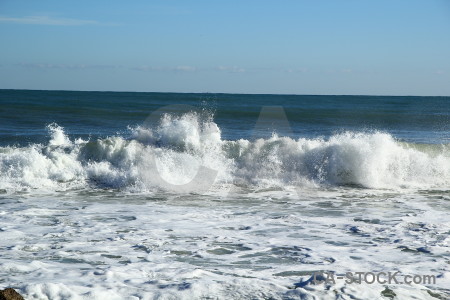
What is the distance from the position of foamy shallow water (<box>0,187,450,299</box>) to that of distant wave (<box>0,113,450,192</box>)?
1.44 meters

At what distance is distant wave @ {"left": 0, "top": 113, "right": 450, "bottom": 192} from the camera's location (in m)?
11.2

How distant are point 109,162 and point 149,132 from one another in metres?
1.55

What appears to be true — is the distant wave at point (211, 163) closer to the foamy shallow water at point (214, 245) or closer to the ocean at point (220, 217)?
the ocean at point (220, 217)

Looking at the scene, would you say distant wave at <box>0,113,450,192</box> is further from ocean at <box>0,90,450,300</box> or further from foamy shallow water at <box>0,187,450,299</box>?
foamy shallow water at <box>0,187,450,299</box>

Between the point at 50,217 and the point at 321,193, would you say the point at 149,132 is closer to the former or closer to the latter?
the point at 321,193

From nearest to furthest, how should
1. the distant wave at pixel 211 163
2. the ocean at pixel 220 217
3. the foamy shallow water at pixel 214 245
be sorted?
the foamy shallow water at pixel 214 245
the ocean at pixel 220 217
the distant wave at pixel 211 163

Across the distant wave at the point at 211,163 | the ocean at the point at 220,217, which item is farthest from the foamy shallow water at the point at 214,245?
the distant wave at the point at 211,163

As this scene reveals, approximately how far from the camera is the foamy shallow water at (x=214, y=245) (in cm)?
489

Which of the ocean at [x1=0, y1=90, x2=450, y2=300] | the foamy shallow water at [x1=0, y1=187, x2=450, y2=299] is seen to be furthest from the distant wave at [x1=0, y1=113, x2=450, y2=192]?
the foamy shallow water at [x1=0, y1=187, x2=450, y2=299]

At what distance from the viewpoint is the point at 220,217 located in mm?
8000

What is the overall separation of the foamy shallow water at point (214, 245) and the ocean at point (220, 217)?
19mm

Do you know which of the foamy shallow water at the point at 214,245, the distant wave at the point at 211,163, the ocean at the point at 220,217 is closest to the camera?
the foamy shallow water at the point at 214,245

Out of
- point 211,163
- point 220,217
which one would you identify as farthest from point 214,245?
point 211,163

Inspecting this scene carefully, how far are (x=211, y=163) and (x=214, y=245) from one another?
6138mm
